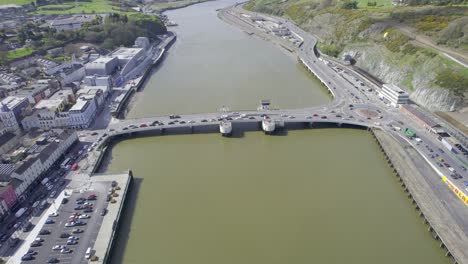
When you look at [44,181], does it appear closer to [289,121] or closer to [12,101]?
[12,101]

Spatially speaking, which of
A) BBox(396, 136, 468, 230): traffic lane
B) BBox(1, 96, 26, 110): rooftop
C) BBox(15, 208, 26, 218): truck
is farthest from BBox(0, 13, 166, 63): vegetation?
BBox(396, 136, 468, 230): traffic lane

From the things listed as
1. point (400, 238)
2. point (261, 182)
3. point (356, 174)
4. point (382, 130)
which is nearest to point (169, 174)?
point (261, 182)

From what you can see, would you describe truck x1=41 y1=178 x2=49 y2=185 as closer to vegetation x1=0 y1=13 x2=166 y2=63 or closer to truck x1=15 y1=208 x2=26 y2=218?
truck x1=15 y1=208 x2=26 y2=218

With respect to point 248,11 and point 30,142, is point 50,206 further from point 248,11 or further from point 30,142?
point 248,11

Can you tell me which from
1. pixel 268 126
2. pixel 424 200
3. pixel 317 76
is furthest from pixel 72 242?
pixel 317 76

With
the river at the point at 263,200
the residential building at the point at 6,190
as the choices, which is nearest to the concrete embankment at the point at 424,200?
the river at the point at 263,200
